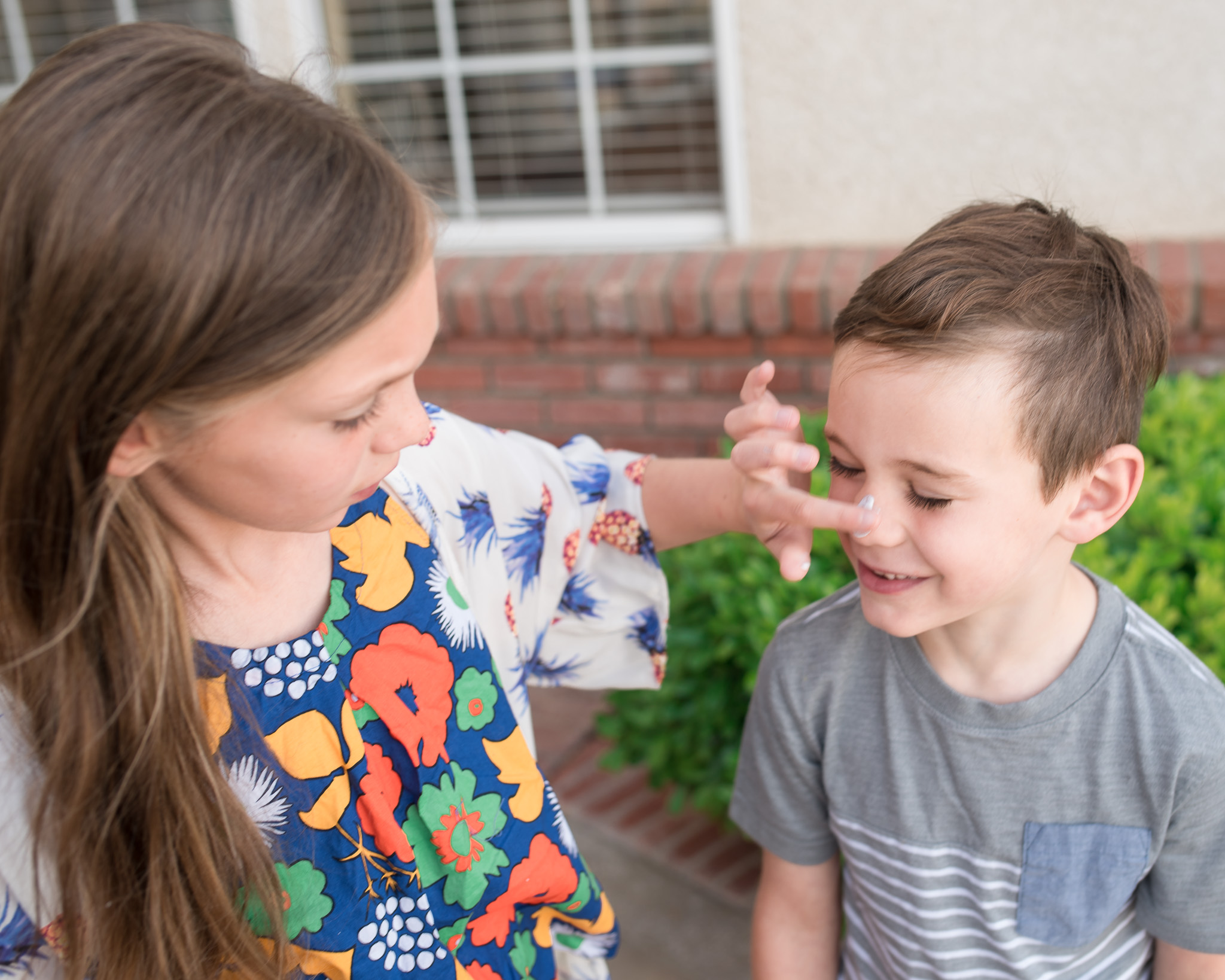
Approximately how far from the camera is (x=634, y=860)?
312 centimetres

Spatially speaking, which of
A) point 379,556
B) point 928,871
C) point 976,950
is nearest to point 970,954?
point 976,950

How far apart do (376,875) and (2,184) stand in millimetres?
822

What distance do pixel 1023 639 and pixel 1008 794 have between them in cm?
20

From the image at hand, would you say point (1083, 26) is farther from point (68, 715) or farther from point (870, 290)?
point (68, 715)

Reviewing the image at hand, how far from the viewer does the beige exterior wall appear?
10.5ft

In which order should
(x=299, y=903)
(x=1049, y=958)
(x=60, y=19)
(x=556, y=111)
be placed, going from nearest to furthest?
1. (x=299, y=903)
2. (x=1049, y=958)
3. (x=556, y=111)
4. (x=60, y=19)

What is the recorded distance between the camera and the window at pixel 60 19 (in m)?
4.23

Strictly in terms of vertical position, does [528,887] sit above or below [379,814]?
below

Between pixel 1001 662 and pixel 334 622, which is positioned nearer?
pixel 334 622

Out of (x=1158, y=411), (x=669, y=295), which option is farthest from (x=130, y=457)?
(x=669, y=295)

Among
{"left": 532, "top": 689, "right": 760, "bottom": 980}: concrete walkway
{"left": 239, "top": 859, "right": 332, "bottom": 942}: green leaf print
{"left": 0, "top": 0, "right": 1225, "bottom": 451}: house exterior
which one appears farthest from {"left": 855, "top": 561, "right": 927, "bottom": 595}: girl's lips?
{"left": 0, "top": 0, "right": 1225, "bottom": 451}: house exterior

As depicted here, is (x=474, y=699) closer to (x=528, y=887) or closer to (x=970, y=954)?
(x=528, y=887)

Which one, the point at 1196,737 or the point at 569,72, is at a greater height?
the point at 569,72

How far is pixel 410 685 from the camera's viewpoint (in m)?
1.25
